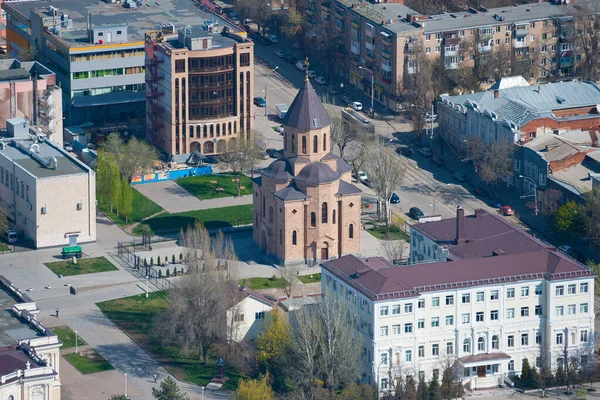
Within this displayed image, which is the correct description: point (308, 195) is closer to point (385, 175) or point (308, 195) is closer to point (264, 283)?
point (264, 283)

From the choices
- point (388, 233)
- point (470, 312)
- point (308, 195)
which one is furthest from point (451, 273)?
point (388, 233)

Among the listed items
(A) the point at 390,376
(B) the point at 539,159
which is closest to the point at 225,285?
(A) the point at 390,376

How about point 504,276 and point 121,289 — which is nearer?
point 504,276

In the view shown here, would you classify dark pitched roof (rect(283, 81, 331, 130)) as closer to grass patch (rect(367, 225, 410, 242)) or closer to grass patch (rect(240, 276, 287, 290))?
grass patch (rect(240, 276, 287, 290))

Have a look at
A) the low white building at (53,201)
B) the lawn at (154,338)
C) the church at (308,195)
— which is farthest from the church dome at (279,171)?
the low white building at (53,201)

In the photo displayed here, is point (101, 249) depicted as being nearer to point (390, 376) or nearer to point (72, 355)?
point (72, 355)

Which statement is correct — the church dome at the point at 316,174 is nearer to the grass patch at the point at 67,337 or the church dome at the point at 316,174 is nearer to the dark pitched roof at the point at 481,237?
the dark pitched roof at the point at 481,237

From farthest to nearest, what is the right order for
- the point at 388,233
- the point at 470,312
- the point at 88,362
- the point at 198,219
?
1. the point at 198,219
2. the point at 388,233
3. the point at 88,362
4. the point at 470,312
